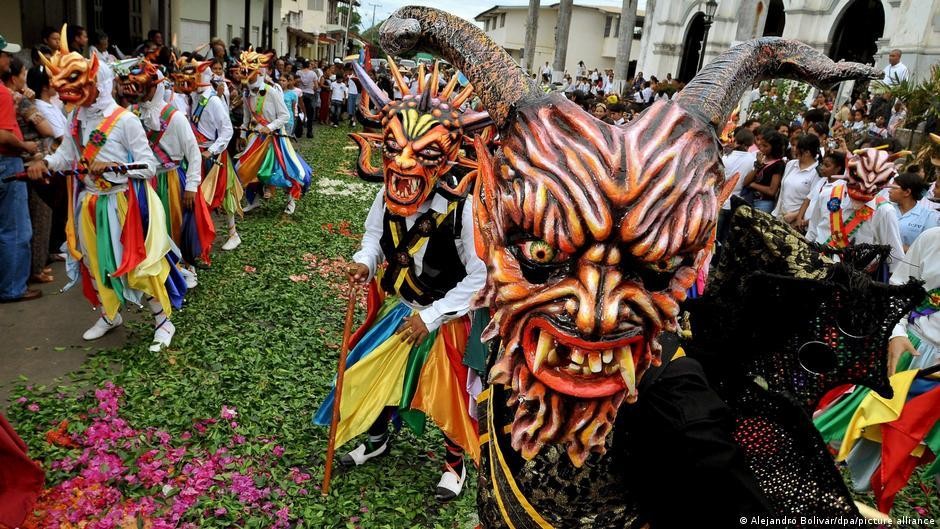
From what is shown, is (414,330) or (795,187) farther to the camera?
(795,187)

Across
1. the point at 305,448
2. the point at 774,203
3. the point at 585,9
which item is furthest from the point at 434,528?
the point at 585,9

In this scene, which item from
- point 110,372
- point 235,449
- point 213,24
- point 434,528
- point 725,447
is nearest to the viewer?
point 725,447

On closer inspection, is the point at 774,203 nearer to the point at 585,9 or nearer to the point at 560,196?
the point at 560,196

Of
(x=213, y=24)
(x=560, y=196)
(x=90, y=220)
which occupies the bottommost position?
(x=90, y=220)

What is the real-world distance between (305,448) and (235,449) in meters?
0.47

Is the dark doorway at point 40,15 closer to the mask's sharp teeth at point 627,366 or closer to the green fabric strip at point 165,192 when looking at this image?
the green fabric strip at point 165,192

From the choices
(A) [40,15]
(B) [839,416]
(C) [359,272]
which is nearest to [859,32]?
(B) [839,416]

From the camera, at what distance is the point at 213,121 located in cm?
823

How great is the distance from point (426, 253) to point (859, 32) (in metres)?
26.2

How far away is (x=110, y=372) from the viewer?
5.13m

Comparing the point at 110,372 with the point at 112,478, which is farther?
the point at 110,372

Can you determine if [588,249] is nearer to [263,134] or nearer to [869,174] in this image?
[869,174]

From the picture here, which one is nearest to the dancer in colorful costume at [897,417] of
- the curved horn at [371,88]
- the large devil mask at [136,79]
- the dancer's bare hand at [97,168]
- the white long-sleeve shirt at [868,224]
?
the white long-sleeve shirt at [868,224]

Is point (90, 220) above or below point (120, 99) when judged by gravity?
below
